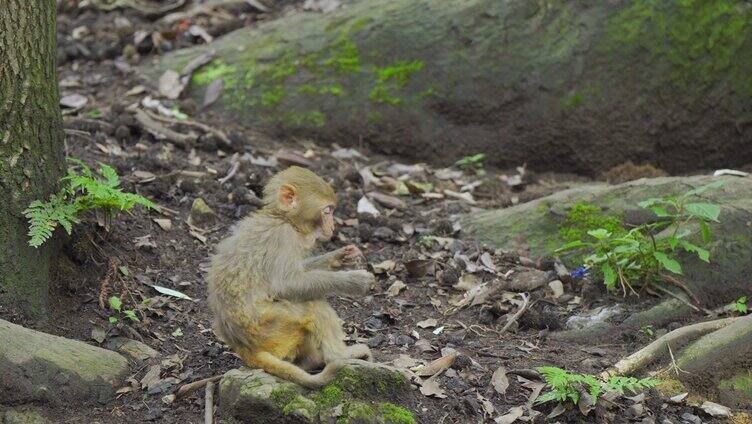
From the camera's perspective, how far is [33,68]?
667 centimetres

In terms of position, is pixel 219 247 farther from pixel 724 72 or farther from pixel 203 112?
pixel 724 72

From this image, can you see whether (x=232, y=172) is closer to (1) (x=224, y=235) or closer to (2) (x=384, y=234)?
(1) (x=224, y=235)

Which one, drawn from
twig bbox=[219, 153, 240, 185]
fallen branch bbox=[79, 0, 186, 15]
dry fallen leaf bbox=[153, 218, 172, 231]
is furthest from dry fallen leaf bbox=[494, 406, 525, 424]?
fallen branch bbox=[79, 0, 186, 15]

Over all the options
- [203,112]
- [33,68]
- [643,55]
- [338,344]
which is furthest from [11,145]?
[643,55]

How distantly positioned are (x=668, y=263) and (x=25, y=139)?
15.4ft

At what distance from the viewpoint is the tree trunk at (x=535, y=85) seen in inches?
437

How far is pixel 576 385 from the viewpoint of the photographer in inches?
244

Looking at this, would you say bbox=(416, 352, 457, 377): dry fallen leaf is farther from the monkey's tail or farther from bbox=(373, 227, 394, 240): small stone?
bbox=(373, 227, 394, 240): small stone

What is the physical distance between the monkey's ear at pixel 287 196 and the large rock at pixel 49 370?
1.54 meters

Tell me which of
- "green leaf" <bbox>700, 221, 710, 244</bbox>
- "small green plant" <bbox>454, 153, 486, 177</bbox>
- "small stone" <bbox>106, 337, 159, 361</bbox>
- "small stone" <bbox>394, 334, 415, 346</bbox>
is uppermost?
"green leaf" <bbox>700, 221, 710, 244</bbox>

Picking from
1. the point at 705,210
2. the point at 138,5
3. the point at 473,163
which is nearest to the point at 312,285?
the point at 705,210

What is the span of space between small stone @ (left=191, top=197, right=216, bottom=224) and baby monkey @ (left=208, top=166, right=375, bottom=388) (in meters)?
2.23

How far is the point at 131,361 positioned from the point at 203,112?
486 centimetres

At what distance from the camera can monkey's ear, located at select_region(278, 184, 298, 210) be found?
639cm
